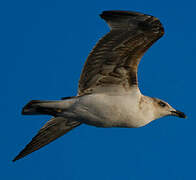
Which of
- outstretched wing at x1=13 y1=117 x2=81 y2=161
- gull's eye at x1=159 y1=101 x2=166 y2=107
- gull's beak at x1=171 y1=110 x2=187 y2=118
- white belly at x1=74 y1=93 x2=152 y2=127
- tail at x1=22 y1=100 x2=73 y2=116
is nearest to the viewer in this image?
white belly at x1=74 y1=93 x2=152 y2=127

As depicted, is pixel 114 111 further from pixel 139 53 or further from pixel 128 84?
pixel 139 53

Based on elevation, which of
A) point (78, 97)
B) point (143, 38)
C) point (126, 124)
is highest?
point (143, 38)

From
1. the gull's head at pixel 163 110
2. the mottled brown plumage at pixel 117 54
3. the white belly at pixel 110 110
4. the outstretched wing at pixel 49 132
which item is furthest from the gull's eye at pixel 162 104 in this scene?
the outstretched wing at pixel 49 132

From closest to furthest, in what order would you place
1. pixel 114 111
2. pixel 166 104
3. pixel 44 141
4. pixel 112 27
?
pixel 112 27 → pixel 114 111 → pixel 166 104 → pixel 44 141

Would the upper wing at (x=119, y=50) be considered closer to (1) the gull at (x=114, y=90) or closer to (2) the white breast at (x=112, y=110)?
(1) the gull at (x=114, y=90)

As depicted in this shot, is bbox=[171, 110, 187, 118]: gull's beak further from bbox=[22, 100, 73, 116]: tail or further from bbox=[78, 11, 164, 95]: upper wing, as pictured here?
bbox=[22, 100, 73, 116]: tail

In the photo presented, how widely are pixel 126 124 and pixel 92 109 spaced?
788 millimetres

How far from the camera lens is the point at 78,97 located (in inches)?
395

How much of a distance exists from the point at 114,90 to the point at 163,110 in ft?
4.34

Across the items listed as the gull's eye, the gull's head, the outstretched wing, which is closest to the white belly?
the gull's head

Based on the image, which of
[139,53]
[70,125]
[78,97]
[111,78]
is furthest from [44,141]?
[139,53]

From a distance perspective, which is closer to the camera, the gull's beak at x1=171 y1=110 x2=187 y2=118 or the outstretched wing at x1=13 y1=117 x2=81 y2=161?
the gull's beak at x1=171 y1=110 x2=187 y2=118

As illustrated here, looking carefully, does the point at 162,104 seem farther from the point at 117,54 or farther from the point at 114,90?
the point at 117,54

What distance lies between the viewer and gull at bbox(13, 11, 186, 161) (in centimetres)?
916
